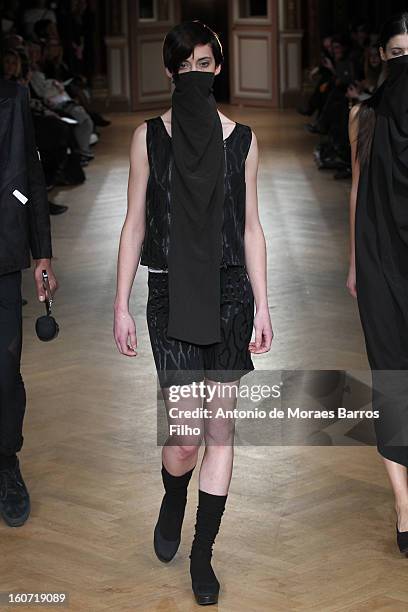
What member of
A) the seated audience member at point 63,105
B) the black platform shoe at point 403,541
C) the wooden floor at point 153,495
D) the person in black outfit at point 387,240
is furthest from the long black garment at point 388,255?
the seated audience member at point 63,105

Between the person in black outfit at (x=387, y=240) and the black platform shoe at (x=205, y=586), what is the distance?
571 mm

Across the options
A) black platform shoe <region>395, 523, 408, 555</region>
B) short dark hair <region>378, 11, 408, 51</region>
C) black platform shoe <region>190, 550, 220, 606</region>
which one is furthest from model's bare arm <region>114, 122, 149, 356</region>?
black platform shoe <region>395, 523, 408, 555</region>

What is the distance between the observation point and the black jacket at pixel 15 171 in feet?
→ 11.8

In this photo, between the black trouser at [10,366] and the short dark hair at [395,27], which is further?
the black trouser at [10,366]

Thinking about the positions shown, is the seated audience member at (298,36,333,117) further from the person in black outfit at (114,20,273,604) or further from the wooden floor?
the person in black outfit at (114,20,273,604)

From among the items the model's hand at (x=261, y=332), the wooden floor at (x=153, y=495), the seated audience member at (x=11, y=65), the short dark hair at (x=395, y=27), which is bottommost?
the wooden floor at (x=153, y=495)

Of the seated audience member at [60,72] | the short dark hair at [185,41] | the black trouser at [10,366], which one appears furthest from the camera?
the seated audience member at [60,72]

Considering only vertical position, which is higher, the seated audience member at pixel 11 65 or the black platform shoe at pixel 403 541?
the seated audience member at pixel 11 65

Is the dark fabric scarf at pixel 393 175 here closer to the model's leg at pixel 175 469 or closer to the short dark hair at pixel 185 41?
the short dark hair at pixel 185 41

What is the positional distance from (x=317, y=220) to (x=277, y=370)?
3.68 meters

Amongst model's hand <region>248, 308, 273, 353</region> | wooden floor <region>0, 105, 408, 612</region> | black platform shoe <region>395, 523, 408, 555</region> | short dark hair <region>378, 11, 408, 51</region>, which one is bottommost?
wooden floor <region>0, 105, 408, 612</region>

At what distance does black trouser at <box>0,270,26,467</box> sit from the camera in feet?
12.0

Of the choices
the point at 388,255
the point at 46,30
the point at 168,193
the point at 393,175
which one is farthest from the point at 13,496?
the point at 46,30

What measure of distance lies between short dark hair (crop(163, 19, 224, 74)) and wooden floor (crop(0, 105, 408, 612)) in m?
1.33
